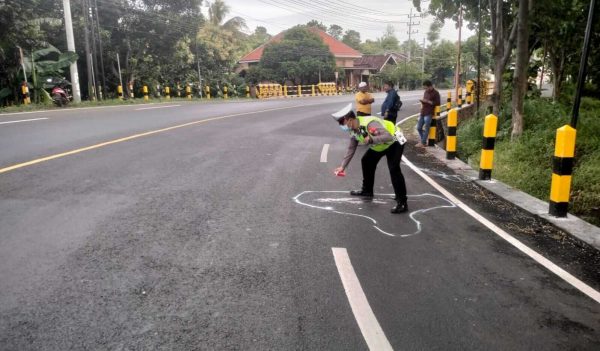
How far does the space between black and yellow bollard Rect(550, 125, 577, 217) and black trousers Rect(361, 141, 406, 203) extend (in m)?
1.85

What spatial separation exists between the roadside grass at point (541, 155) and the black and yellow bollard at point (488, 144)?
83cm

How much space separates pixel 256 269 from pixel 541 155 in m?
8.37

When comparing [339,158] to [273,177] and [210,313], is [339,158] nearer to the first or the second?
[273,177]

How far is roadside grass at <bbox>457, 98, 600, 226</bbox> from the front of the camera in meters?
8.57

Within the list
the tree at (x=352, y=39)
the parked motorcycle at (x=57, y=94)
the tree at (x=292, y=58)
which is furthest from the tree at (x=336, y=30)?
the parked motorcycle at (x=57, y=94)

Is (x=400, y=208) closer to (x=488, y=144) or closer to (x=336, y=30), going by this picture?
(x=488, y=144)

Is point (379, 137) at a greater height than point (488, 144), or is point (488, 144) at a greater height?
point (379, 137)

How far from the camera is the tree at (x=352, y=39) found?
3958 inches

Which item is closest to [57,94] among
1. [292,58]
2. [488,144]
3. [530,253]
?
[488,144]

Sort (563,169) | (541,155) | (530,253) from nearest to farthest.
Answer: (530,253) < (563,169) < (541,155)

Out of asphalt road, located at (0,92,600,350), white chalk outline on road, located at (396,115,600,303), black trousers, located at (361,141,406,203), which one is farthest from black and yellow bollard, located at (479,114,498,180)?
black trousers, located at (361,141,406,203)

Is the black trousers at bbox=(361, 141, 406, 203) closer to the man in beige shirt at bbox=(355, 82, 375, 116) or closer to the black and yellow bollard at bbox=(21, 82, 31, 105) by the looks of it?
the man in beige shirt at bbox=(355, 82, 375, 116)

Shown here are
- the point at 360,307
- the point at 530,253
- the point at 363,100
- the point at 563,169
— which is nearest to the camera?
the point at 360,307

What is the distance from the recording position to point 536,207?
6578 mm
